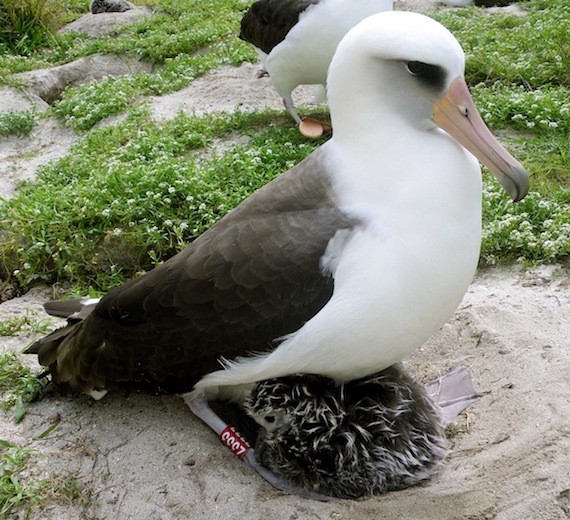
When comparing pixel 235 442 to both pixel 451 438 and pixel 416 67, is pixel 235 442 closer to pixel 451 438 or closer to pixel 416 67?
pixel 451 438

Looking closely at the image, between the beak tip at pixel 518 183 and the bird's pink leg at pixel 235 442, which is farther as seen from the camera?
the bird's pink leg at pixel 235 442

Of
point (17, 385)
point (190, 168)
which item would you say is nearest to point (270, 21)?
point (190, 168)

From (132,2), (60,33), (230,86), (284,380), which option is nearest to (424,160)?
(284,380)

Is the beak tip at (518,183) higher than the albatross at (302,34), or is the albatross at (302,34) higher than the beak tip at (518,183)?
the beak tip at (518,183)

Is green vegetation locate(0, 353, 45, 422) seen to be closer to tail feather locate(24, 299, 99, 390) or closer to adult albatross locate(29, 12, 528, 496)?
tail feather locate(24, 299, 99, 390)

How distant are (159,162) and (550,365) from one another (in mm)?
2899

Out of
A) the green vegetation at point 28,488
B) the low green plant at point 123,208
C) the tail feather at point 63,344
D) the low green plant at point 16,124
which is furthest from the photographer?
the low green plant at point 16,124

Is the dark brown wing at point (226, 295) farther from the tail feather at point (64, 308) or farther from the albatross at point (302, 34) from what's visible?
the albatross at point (302, 34)

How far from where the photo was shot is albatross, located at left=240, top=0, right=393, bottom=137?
559 centimetres

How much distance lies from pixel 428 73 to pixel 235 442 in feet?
5.25

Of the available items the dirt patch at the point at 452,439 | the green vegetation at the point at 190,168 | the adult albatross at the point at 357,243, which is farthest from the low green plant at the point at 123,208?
the adult albatross at the point at 357,243

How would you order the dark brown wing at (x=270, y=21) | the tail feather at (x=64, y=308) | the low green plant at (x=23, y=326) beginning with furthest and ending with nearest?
the dark brown wing at (x=270, y=21) → the low green plant at (x=23, y=326) → the tail feather at (x=64, y=308)

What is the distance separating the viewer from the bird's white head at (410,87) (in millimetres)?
2434

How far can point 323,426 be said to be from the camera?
2.84m
